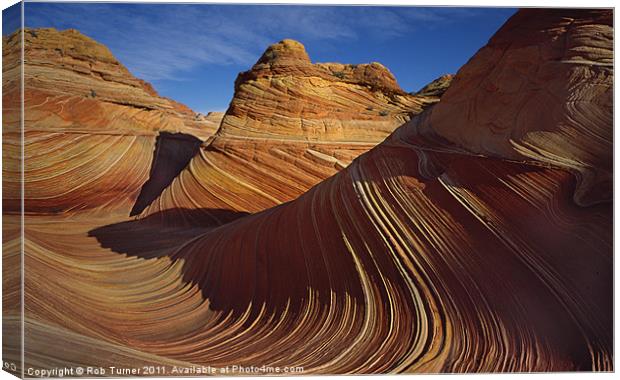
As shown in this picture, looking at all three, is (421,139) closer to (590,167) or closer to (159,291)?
(590,167)

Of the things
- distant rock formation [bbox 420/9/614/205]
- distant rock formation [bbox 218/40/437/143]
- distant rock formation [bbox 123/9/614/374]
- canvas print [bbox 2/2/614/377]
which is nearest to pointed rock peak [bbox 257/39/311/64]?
distant rock formation [bbox 218/40/437/143]

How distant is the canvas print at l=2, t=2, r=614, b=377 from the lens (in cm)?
306

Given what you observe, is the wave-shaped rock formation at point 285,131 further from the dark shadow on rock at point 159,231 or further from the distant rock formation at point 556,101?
the distant rock formation at point 556,101

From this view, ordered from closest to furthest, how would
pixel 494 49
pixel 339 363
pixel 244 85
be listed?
pixel 339 363, pixel 494 49, pixel 244 85

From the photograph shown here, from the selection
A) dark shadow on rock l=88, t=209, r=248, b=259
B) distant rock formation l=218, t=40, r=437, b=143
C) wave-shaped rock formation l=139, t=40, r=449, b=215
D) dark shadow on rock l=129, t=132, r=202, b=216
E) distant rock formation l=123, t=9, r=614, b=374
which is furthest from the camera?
dark shadow on rock l=129, t=132, r=202, b=216

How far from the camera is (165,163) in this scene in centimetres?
1072

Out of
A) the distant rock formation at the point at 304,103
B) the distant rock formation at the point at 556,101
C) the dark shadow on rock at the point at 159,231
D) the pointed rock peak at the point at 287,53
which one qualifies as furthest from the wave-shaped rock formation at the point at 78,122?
the distant rock formation at the point at 556,101

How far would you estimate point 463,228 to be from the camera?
3.18 metres

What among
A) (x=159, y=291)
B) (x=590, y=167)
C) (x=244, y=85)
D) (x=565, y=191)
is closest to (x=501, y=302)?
(x=565, y=191)

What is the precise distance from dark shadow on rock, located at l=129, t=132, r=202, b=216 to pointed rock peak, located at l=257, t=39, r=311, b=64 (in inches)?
136

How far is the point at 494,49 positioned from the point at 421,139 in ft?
2.90

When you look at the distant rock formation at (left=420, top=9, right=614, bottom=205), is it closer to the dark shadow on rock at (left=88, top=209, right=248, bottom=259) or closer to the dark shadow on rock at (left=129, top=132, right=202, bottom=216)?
the dark shadow on rock at (left=88, top=209, right=248, bottom=259)

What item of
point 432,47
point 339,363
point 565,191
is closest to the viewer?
point 565,191

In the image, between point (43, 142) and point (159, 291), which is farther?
point (43, 142)
